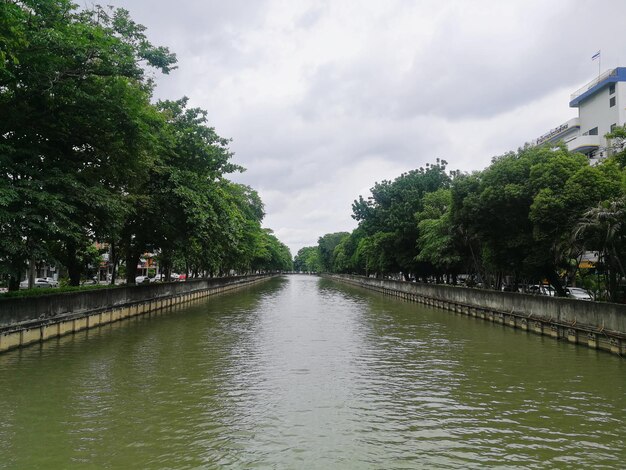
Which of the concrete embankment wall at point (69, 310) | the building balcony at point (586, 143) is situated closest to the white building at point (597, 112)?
the building balcony at point (586, 143)

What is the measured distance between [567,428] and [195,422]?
25.8 ft

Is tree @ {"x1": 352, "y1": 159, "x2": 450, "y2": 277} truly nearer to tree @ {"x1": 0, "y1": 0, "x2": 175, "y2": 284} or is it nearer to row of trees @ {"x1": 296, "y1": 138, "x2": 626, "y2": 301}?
row of trees @ {"x1": 296, "y1": 138, "x2": 626, "y2": 301}

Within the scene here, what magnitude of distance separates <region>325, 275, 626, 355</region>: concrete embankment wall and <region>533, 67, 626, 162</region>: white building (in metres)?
26.8

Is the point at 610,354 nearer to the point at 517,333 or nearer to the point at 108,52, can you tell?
the point at 517,333

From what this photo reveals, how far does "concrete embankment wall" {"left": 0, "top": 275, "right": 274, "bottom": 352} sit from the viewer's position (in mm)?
17859

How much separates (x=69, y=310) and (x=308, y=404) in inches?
646

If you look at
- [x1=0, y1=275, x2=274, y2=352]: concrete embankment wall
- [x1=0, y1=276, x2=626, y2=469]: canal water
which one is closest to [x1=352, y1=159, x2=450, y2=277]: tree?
[x1=0, y1=275, x2=274, y2=352]: concrete embankment wall

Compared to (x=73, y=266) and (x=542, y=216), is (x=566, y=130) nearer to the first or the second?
(x=542, y=216)

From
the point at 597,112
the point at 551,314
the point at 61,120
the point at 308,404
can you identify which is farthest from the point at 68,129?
the point at 597,112

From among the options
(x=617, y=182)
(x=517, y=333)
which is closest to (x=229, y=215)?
(x=517, y=333)

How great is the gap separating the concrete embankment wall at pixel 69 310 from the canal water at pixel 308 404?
0.75 m

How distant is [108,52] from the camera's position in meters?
18.2

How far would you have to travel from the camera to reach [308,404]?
1147 centimetres

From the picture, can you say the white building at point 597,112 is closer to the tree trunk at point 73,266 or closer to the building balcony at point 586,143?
the building balcony at point 586,143
